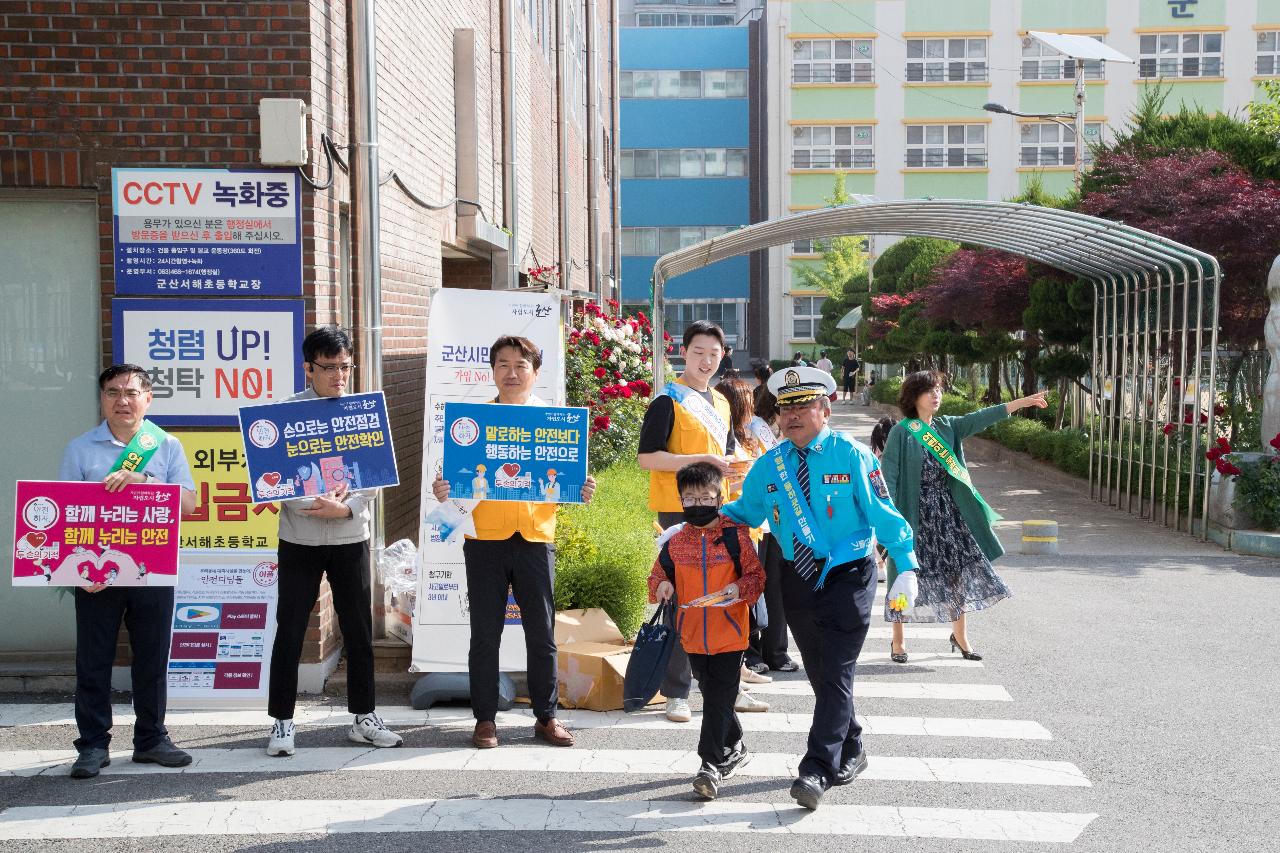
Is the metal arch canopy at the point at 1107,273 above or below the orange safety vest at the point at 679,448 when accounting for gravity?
above

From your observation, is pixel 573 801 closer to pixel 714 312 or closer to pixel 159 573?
pixel 159 573

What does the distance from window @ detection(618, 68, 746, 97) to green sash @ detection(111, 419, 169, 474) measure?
5823 centimetres

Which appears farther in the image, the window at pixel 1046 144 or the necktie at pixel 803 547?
the window at pixel 1046 144

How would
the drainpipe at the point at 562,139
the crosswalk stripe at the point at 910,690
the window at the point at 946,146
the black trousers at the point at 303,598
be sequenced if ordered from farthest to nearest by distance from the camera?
1. the window at the point at 946,146
2. the drainpipe at the point at 562,139
3. the crosswalk stripe at the point at 910,690
4. the black trousers at the point at 303,598

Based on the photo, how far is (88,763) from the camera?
20.0ft

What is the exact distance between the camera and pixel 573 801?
5746mm

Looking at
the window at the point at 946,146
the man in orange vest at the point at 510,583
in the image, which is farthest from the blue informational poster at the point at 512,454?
the window at the point at 946,146

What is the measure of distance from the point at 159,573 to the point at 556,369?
2.81 m

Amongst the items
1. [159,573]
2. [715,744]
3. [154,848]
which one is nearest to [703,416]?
[715,744]

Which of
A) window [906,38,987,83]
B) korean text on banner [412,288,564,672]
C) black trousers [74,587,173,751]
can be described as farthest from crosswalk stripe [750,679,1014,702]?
window [906,38,987,83]

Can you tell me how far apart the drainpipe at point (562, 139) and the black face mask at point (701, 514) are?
13075 millimetres

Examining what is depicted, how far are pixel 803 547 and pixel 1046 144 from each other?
55391 millimetres

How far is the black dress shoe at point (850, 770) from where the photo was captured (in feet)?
19.6

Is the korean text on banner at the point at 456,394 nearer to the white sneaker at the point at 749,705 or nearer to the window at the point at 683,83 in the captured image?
the white sneaker at the point at 749,705
